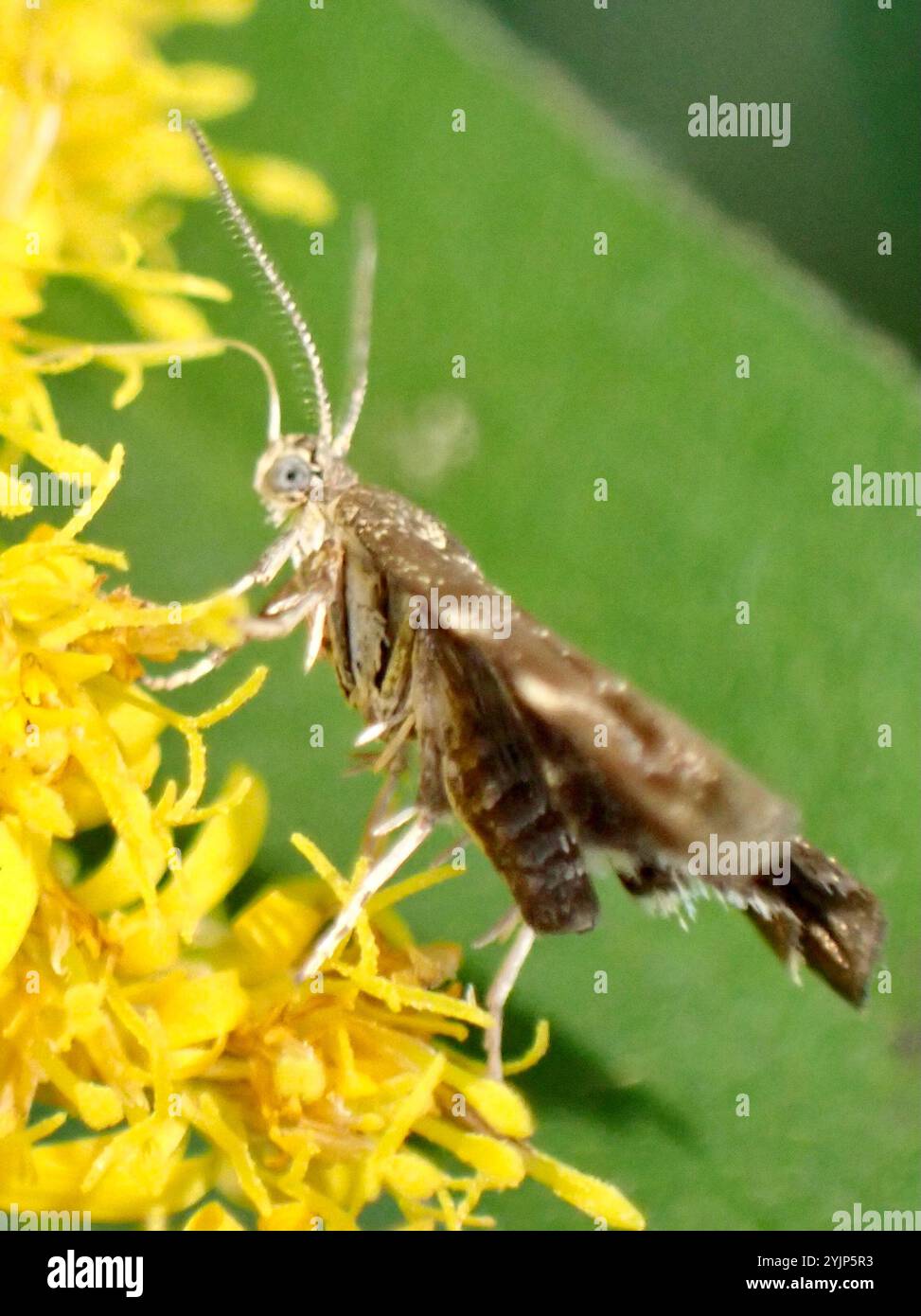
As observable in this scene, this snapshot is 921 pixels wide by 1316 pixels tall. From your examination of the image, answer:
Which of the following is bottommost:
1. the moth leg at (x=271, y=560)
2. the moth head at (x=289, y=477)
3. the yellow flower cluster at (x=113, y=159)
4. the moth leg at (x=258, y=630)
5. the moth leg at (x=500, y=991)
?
the moth leg at (x=500, y=991)

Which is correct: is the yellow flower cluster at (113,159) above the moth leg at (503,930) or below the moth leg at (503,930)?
above

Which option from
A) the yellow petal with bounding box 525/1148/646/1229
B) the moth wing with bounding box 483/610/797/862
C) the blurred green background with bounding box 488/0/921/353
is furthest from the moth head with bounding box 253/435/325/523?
the blurred green background with bounding box 488/0/921/353

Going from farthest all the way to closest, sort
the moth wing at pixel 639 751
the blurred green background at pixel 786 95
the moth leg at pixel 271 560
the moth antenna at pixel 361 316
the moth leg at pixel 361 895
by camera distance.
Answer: the blurred green background at pixel 786 95 → the moth antenna at pixel 361 316 → the moth leg at pixel 271 560 → the moth leg at pixel 361 895 → the moth wing at pixel 639 751

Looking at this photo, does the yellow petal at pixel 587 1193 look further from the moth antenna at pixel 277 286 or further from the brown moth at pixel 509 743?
the moth antenna at pixel 277 286

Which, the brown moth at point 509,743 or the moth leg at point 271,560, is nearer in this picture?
the brown moth at point 509,743

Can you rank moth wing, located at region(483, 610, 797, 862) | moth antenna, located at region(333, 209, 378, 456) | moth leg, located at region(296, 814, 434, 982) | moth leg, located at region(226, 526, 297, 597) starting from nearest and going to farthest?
moth wing, located at region(483, 610, 797, 862), moth leg, located at region(296, 814, 434, 982), moth leg, located at region(226, 526, 297, 597), moth antenna, located at region(333, 209, 378, 456)

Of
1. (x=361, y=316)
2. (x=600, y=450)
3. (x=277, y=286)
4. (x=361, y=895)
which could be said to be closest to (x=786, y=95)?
(x=600, y=450)

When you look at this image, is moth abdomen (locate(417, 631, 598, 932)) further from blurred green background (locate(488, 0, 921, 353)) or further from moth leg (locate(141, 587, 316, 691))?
blurred green background (locate(488, 0, 921, 353))

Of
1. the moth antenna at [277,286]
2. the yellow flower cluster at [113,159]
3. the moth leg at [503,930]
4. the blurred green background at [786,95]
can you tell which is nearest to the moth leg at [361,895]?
the moth leg at [503,930]
